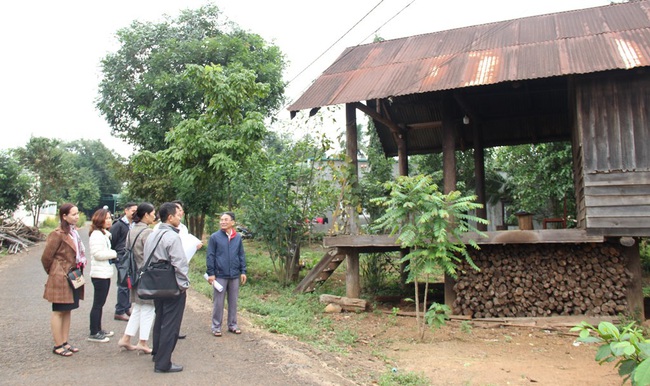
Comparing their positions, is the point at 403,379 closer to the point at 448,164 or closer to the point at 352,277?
the point at 352,277

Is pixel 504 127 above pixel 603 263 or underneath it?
above

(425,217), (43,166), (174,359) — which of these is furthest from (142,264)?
(43,166)

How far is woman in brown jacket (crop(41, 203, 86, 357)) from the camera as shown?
5.00 metres

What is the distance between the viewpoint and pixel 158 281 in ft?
15.5

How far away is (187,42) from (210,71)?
9882mm

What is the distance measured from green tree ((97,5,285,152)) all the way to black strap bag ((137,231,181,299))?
13850mm

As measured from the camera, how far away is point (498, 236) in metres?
7.88

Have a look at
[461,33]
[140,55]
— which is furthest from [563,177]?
[140,55]

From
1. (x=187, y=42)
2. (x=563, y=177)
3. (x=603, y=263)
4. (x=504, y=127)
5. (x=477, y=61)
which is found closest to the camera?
(x=603, y=263)

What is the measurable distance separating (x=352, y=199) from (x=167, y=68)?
526 inches

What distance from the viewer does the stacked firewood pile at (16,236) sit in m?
18.8

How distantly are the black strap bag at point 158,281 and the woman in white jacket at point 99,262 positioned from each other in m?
1.27

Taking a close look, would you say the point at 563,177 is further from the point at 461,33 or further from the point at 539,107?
the point at 461,33

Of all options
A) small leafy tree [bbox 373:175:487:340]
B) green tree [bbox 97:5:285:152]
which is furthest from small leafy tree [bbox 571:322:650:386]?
Result: green tree [bbox 97:5:285:152]
